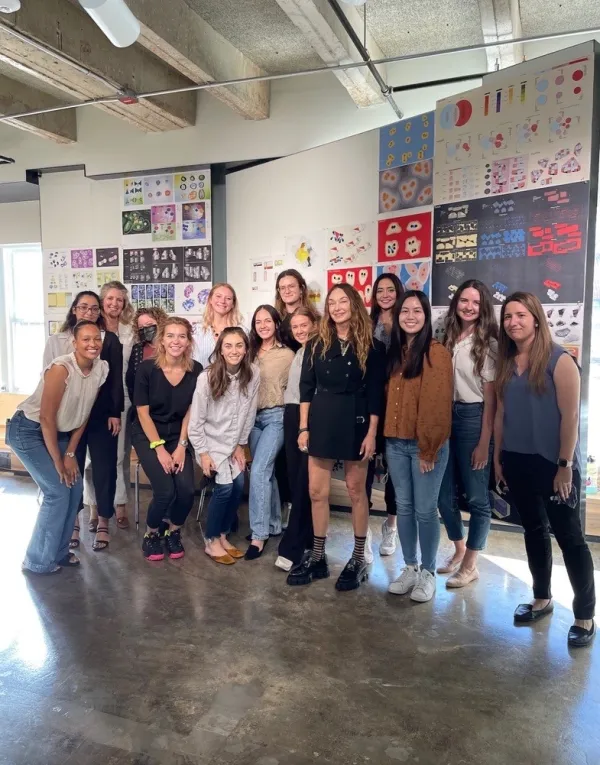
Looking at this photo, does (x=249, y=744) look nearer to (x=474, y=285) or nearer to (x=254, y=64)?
(x=474, y=285)

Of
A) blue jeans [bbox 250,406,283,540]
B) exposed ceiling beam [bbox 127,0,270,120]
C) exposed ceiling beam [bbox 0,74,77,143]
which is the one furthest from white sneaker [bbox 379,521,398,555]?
exposed ceiling beam [bbox 0,74,77,143]

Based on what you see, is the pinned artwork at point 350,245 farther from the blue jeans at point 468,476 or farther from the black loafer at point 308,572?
the black loafer at point 308,572

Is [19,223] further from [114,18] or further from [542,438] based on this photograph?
[542,438]

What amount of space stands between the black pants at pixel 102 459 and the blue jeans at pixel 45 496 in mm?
235

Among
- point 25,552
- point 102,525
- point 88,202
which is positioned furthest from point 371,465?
point 88,202

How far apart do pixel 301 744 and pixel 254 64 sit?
4.76 m

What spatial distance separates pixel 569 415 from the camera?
236 centimetres

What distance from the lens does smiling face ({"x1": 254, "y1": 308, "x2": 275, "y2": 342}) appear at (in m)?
3.49

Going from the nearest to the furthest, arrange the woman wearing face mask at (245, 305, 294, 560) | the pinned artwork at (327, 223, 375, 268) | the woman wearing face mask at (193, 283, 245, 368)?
the woman wearing face mask at (245, 305, 294, 560), the woman wearing face mask at (193, 283, 245, 368), the pinned artwork at (327, 223, 375, 268)

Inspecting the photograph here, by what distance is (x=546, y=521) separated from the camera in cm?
264

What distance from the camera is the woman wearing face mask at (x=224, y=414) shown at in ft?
10.8

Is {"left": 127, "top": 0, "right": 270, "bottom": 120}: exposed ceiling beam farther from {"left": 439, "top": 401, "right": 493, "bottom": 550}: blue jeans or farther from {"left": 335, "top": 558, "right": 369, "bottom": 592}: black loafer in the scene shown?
{"left": 335, "top": 558, "right": 369, "bottom": 592}: black loafer

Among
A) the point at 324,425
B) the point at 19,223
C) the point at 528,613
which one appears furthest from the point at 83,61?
the point at 528,613

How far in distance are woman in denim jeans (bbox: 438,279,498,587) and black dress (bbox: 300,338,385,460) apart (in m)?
0.46
